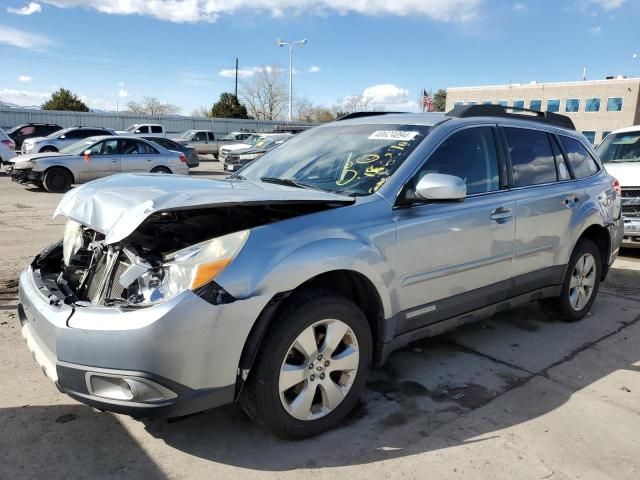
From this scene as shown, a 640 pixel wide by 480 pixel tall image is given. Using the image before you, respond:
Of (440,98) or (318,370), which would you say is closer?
(318,370)

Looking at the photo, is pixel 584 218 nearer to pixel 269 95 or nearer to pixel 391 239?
pixel 391 239

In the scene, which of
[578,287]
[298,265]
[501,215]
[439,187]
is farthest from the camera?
[578,287]

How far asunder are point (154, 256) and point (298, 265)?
2.46ft

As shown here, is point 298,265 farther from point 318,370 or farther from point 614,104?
point 614,104

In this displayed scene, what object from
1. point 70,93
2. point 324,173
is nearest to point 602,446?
point 324,173

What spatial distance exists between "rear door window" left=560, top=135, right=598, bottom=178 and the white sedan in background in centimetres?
1240

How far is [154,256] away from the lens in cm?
274

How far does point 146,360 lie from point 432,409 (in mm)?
1801

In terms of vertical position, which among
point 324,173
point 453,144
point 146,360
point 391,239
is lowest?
point 146,360

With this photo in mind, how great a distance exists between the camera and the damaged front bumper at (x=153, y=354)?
92.0 inches

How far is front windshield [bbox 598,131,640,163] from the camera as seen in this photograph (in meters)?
8.35

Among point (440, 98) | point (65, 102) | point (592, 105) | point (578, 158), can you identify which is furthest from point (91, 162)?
point (440, 98)

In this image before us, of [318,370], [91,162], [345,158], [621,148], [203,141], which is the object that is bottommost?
[318,370]

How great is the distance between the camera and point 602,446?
116 inches
